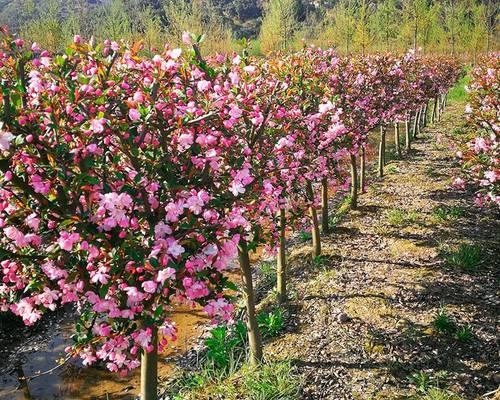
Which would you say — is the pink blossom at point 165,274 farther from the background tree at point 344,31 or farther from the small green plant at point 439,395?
the background tree at point 344,31

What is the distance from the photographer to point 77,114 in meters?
2.87

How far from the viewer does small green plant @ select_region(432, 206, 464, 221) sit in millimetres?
8961

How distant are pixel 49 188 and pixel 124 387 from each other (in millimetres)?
4456

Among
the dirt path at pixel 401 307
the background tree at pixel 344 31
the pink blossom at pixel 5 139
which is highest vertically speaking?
the background tree at pixel 344 31

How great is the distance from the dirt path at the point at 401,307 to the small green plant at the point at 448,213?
0.8 inches

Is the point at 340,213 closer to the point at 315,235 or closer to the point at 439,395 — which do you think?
the point at 315,235

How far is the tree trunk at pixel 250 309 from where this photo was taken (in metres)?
4.93

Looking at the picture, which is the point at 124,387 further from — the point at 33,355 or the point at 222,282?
the point at 222,282

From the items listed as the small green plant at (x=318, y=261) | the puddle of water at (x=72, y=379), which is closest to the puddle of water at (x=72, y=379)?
the puddle of water at (x=72, y=379)

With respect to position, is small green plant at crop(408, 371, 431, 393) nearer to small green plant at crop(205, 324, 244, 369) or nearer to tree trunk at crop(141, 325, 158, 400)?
small green plant at crop(205, 324, 244, 369)

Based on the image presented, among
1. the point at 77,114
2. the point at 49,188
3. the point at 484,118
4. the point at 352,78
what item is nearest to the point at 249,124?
the point at 77,114

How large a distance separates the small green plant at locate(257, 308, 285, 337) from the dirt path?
158 mm

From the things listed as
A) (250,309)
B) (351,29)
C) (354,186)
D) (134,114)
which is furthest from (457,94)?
(134,114)

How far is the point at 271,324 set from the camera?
617 centimetres
